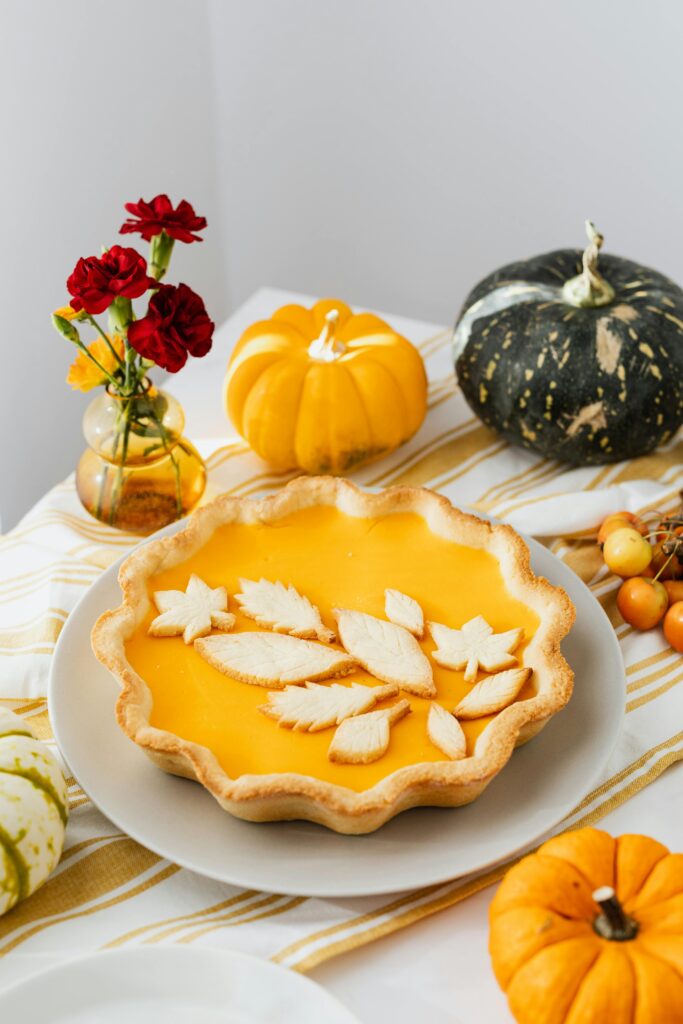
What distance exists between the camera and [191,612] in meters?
1.84

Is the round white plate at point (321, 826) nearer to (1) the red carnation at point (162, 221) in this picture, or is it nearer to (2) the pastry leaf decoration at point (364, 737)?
(2) the pastry leaf decoration at point (364, 737)

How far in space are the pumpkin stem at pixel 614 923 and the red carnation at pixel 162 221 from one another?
1240 mm

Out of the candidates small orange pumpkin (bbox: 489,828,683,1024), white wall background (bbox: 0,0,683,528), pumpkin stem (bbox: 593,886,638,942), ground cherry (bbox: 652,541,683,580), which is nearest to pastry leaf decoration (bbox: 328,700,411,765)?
small orange pumpkin (bbox: 489,828,683,1024)

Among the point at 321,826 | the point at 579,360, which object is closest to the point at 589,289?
the point at 579,360

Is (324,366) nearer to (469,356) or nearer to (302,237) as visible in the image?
(469,356)

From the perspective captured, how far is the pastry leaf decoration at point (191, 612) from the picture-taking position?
181 centimetres

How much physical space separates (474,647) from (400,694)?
0.15m

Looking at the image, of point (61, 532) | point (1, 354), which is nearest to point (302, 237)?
point (1, 354)

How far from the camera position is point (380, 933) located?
5.07 feet

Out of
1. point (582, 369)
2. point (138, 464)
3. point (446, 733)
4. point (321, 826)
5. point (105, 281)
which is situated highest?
point (105, 281)

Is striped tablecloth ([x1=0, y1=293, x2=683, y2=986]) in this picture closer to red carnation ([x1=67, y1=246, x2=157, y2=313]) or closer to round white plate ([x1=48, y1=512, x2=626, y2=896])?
round white plate ([x1=48, y1=512, x2=626, y2=896])

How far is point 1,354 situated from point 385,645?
1992 millimetres

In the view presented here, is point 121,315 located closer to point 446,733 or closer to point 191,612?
point 191,612

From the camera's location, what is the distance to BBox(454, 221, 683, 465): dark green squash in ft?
7.55
